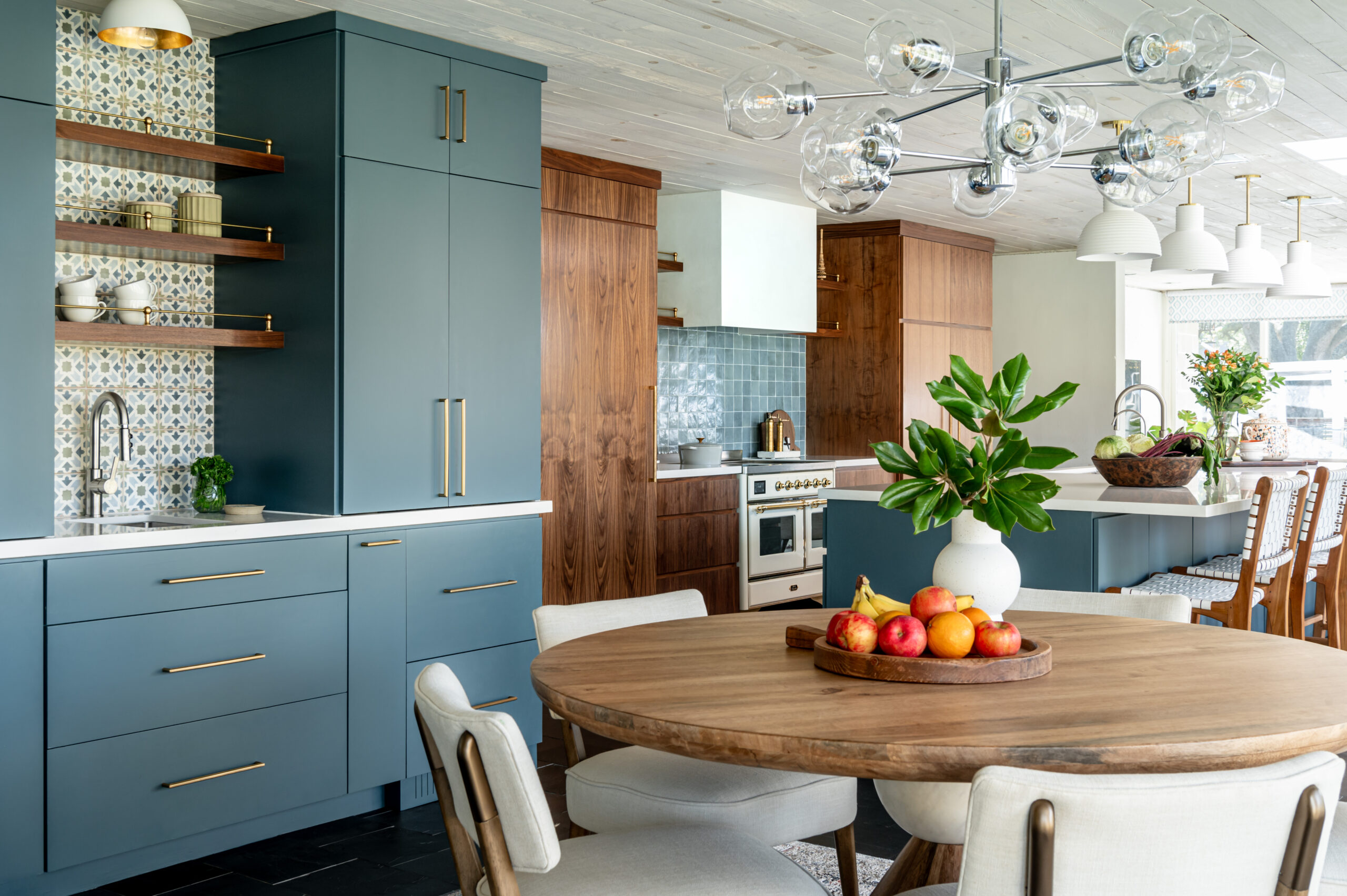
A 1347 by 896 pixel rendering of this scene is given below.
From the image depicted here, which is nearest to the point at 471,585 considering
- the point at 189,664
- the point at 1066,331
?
the point at 189,664

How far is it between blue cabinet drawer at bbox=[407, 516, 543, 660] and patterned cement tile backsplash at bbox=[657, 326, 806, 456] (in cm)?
264

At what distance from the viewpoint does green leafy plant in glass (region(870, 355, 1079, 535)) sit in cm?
198

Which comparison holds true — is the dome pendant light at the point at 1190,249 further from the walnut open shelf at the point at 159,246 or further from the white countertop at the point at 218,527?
the walnut open shelf at the point at 159,246

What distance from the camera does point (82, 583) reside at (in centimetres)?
274

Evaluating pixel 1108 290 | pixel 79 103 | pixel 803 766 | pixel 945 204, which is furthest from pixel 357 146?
pixel 1108 290

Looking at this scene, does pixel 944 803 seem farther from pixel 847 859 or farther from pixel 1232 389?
pixel 1232 389

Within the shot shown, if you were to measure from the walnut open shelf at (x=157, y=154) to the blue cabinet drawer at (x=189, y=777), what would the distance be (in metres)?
1.49

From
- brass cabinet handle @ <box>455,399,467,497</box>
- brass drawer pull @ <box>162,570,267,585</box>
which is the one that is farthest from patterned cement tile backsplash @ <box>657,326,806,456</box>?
brass drawer pull @ <box>162,570,267,585</box>

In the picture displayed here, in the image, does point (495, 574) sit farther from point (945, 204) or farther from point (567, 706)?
point (945, 204)

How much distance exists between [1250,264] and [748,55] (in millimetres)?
2879

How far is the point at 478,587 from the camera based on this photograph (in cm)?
362

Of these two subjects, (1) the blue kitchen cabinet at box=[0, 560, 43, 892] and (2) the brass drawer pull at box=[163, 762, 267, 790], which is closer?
(1) the blue kitchen cabinet at box=[0, 560, 43, 892]

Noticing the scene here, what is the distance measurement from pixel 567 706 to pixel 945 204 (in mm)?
5421

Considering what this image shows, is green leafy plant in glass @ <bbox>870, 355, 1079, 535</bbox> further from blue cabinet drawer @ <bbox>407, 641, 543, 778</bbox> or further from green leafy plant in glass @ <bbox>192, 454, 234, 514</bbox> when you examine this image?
green leafy plant in glass @ <bbox>192, 454, 234, 514</bbox>
